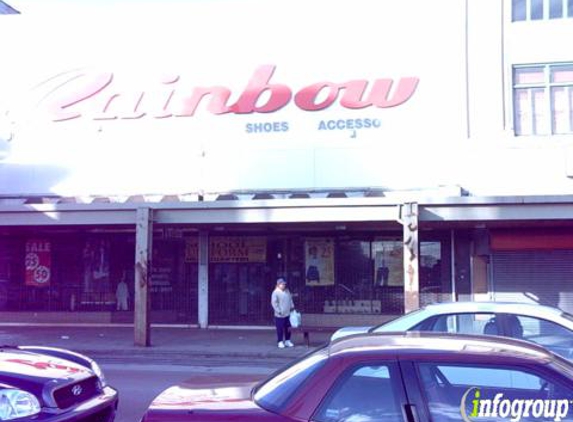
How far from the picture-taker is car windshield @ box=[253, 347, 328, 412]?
3.77 meters

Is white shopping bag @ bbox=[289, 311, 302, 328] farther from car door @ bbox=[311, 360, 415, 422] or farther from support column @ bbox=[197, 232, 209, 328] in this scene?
car door @ bbox=[311, 360, 415, 422]

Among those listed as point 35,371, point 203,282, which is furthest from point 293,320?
point 35,371

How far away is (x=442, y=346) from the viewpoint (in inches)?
147

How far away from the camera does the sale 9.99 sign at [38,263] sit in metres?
21.9

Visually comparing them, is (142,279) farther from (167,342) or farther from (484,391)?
(484,391)

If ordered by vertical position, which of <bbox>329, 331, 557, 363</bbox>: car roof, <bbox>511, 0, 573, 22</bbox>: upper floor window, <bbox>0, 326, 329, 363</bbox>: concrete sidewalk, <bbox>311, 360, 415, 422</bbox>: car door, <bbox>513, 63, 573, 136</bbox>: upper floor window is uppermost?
<bbox>511, 0, 573, 22</bbox>: upper floor window

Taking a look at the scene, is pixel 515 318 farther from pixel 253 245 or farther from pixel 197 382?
pixel 253 245

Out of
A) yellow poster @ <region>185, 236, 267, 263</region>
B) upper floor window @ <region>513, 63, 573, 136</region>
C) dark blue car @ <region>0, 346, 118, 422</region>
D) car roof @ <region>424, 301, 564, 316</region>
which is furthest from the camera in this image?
yellow poster @ <region>185, 236, 267, 263</region>

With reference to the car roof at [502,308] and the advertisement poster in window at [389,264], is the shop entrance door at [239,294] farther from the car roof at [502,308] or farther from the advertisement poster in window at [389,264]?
the car roof at [502,308]

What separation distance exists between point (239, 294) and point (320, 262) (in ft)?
8.93

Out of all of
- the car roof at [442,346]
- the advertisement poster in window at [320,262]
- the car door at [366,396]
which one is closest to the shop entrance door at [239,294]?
the advertisement poster in window at [320,262]

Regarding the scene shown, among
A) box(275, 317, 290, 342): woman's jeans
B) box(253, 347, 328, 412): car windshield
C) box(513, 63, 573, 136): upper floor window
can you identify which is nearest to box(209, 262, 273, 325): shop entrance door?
box(275, 317, 290, 342): woman's jeans

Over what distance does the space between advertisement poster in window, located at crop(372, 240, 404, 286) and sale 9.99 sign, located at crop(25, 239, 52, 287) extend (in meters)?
10.7

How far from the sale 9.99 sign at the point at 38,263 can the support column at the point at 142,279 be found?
6.98m
